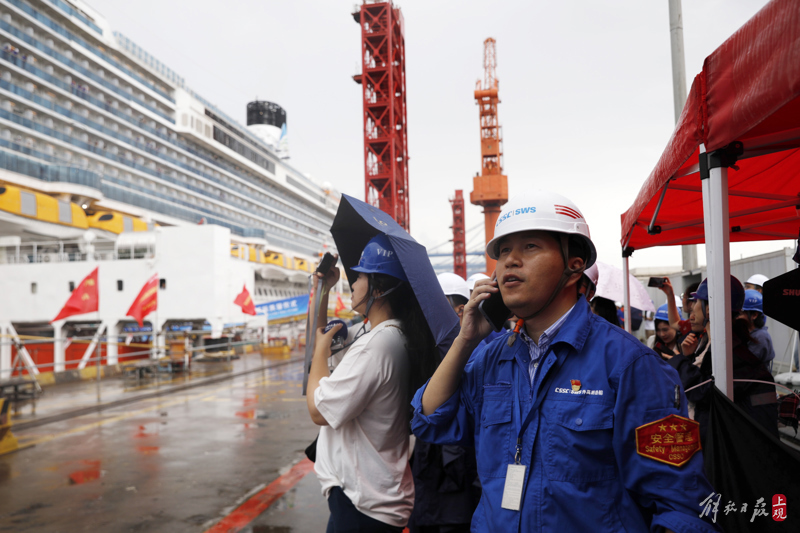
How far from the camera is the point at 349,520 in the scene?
2.20 m

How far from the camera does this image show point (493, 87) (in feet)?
136

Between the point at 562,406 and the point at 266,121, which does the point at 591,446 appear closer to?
the point at 562,406

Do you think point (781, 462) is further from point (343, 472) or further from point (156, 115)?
point (156, 115)

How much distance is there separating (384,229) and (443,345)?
0.61m

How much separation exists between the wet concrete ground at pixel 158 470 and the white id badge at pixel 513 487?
360cm

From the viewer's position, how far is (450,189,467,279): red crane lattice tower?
64562 millimetres

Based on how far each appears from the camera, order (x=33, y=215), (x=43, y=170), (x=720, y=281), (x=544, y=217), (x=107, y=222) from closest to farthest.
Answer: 1. (x=544, y=217)
2. (x=720, y=281)
3. (x=33, y=215)
4. (x=107, y=222)
5. (x=43, y=170)

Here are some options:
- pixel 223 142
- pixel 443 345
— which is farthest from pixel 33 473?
pixel 223 142

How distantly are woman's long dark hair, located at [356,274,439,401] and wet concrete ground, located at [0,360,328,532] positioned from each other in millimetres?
2809

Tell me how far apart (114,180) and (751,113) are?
42134 mm

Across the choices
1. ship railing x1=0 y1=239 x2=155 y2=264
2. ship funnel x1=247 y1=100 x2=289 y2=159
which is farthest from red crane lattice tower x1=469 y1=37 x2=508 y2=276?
ship funnel x1=247 y1=100 x2=289 y2=159

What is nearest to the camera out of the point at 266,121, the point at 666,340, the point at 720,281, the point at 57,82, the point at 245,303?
the point at 720,281

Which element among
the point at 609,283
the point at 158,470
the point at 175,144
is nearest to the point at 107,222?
the point at 175,144

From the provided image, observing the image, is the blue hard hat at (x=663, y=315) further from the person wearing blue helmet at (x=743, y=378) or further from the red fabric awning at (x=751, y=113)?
the person wearing blue helmet at (x=743, y=378)
